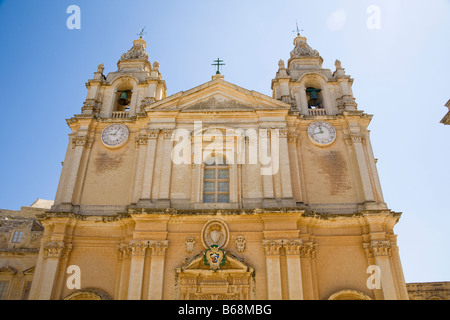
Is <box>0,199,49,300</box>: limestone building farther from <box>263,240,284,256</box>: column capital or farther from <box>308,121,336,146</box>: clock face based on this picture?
<box>308,121,336,146</box>: clock face

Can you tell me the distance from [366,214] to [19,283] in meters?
17.3

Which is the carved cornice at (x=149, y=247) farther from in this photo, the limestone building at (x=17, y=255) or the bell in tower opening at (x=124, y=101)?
the bell in tower opening at (x=124, y=101)

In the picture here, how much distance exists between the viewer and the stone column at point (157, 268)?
1417 centimetres

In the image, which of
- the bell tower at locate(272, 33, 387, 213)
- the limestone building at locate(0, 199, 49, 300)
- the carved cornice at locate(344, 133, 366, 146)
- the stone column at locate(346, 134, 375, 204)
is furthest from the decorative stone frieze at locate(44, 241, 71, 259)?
the carved cornice at locate(344, 133, 366, 146)

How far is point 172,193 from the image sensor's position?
54.6 feet

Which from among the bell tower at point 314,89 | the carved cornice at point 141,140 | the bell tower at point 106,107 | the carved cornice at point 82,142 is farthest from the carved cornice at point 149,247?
the bell tower at point 314,89

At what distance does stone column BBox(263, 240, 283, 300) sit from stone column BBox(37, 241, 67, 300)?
345 inches

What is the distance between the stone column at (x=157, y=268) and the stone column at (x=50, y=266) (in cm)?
400

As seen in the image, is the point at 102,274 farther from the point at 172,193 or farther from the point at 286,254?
the point at 286,254

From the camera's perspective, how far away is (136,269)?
47.8 ft

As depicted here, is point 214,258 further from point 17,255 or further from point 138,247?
point 17,255

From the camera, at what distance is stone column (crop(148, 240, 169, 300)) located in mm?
14172
